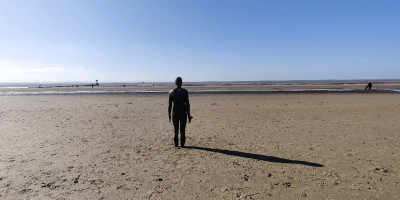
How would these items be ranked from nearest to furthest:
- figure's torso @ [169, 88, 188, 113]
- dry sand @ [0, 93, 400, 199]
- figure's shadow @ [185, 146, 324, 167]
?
dry sand @ [0, 93, 400, 199] → figure's shadow @ [185, 146, 324, 167] → figure's torso @ [169, 88, 188, 113]

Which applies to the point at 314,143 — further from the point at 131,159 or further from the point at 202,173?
the point at 131,159

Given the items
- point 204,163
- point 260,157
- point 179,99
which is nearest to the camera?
point 204,163

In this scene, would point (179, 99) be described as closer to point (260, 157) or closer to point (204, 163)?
point (204, 163)

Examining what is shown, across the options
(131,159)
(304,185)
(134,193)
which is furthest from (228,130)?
(134,193)

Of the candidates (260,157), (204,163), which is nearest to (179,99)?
(204,163)

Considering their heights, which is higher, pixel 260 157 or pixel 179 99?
pixel 179 99

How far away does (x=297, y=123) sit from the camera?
12.2 meters

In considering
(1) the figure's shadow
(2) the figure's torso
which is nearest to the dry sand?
(1) the figure's shadow

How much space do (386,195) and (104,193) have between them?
505 cm

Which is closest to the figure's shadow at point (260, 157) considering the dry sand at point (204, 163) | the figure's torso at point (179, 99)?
the dry sand at point (204, 163)

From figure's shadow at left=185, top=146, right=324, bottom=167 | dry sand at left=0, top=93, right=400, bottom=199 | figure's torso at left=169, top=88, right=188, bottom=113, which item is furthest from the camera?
figure's torso at left=169, top=88, right=188, bottom=113

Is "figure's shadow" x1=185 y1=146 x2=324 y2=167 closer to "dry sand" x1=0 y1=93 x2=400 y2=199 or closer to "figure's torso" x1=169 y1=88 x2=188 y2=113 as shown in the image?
"dry sand" x1=0 y1=93 x2=400 y2=199

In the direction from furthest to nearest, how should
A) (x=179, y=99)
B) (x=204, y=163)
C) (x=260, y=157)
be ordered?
(x=179, y=99)
(x=260, y=157)
(x=204, y=163)

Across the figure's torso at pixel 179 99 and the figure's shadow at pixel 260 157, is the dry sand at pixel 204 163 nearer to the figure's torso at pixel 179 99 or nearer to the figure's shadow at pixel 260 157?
the figure's shadow at pixel 260 157
